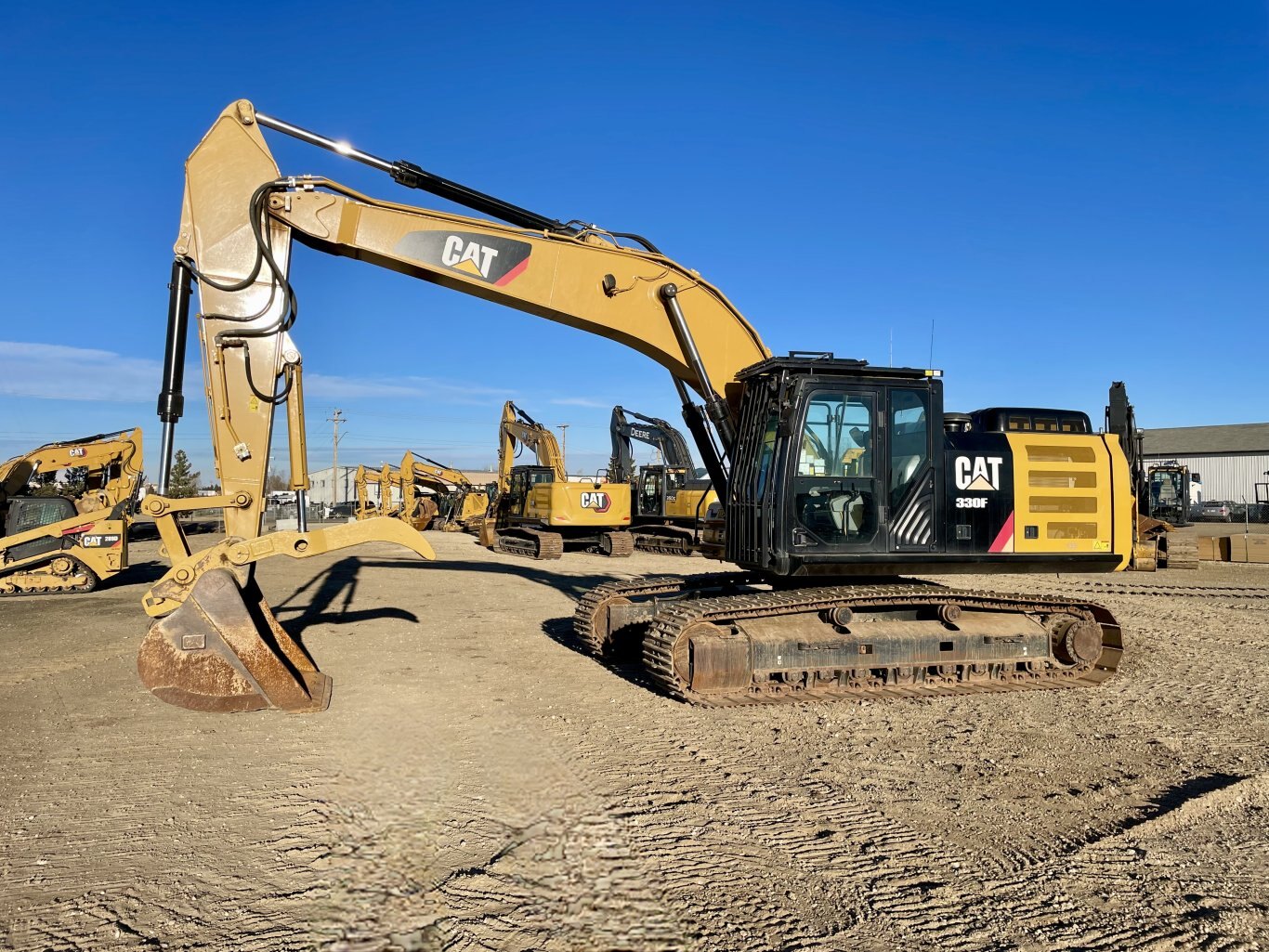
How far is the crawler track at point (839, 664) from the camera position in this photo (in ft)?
23.7

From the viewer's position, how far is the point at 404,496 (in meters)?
32.5

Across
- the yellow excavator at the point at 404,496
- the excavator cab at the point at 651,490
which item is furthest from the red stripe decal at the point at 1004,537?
the yellow excavator at the point at 404,496

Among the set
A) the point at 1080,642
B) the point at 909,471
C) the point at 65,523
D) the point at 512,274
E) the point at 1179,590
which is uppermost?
the point at 512,274

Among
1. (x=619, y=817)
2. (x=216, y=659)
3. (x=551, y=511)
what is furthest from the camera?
(x=551, y=511)

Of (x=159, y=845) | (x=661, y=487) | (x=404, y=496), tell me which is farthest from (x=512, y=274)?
(x=404, y=496)

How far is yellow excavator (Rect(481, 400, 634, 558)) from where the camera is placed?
22.4 metres

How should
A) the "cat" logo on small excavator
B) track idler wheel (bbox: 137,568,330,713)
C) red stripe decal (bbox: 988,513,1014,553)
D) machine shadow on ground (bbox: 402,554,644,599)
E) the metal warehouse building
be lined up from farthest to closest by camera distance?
the metal warehouse building
the "cat" logo on small excavator
machine shadow on ground (bbox: 402,554,644,599)
red stripe decal (bbox: 988,513,1014,553)
track idler wheel (bbox: 137,568,330,713)

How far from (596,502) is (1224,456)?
55.6 m

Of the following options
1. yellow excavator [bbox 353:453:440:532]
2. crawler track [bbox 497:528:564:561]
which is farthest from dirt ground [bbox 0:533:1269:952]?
yellow excavator [bbox 353:453:440:532]

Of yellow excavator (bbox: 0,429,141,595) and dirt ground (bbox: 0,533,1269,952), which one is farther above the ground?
yellow excavator (bbox: 0,429,141,595)

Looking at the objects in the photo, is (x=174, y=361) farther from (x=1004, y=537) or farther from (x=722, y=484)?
(x=1004, y=537)

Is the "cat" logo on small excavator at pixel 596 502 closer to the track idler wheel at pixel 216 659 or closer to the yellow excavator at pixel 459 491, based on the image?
the yellow excavator at pixel 459 491

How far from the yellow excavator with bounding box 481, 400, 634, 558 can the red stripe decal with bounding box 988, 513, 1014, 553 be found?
49.5ft

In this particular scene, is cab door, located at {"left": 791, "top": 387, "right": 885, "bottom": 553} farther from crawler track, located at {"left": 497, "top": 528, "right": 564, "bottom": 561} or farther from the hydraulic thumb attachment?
crawler track, located at {"left": 497, "top": 528, "right": 564, "bottom": 561}
